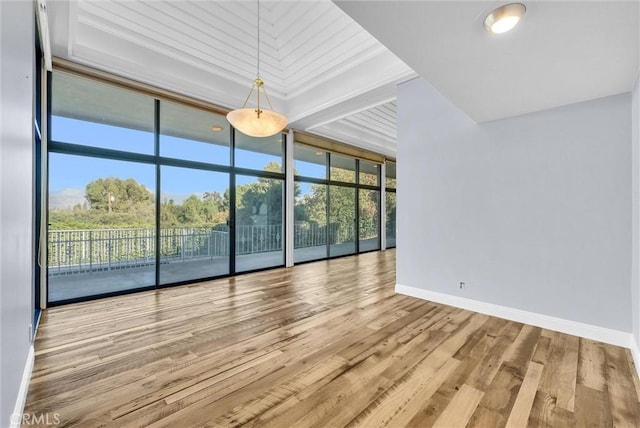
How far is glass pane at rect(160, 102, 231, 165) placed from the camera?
14.7 ft

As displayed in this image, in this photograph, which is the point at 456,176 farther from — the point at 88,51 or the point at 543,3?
the point at 88,51

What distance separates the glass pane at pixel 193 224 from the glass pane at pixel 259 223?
0.99 ft

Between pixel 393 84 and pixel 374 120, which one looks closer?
pixel 393 84

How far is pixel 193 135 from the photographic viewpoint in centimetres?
483

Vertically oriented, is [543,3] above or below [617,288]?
above

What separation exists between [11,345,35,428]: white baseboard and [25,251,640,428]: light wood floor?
55 millimetres

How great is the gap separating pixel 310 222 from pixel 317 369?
4868 millimetres

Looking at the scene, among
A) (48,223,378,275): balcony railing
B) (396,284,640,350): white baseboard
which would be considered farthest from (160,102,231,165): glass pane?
(396,284,640,350): white baseboard

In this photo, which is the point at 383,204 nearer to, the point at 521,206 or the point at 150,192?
the point at 521,206

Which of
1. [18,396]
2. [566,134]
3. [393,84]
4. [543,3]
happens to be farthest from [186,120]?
[566,134]

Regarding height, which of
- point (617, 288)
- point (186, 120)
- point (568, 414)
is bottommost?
point (568, 414)

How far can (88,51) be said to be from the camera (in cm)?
345

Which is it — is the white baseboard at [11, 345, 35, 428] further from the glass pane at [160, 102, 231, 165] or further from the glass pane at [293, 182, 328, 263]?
the glass pane at [293, 182, 328, 263]

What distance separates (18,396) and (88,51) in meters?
3.81
